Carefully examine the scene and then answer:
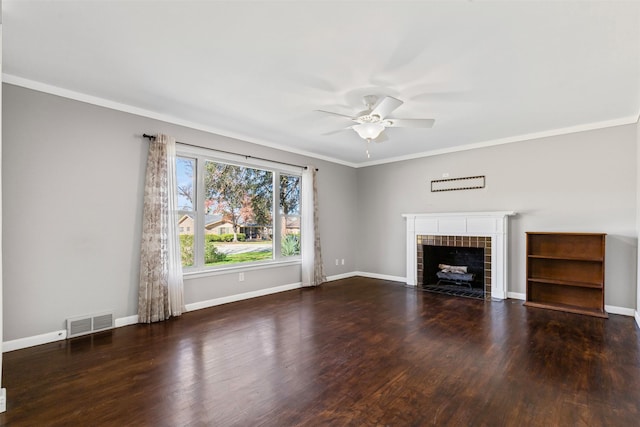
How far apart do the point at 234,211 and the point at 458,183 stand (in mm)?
4044

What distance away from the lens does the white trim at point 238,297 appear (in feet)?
A: 14.9

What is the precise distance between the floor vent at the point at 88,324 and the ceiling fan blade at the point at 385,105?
375 centimetres

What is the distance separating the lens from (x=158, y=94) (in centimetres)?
354

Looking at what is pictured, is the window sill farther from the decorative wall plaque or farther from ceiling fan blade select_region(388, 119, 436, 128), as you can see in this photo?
ceiling fan blade select_region(388, 119, 436, 128)

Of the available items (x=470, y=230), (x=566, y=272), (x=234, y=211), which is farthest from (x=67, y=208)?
(x=566, y=272)

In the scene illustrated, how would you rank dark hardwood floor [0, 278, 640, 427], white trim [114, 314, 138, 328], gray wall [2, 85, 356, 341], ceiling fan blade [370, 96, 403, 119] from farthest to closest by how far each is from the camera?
white trim [114, 314, 138, 328], gray wall [2, 85, 356, 341], ceiling fan blade [370, 96, 403, 119], dark hardwood floor [0, 278, 640, 427]

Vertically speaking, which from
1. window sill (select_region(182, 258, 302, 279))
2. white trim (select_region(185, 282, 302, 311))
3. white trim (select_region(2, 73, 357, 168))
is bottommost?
white trim (select_region(185, 282, 302, 311))

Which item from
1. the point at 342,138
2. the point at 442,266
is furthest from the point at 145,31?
the point at 442,266

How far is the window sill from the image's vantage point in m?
4.53

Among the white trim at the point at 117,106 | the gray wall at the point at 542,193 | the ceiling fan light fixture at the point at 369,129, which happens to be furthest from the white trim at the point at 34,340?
the gray wall at the point at 542,193

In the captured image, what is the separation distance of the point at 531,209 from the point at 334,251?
11.9ft

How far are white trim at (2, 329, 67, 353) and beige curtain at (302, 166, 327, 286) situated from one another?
11.9ft

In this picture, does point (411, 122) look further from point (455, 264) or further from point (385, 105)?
point (455, 264)

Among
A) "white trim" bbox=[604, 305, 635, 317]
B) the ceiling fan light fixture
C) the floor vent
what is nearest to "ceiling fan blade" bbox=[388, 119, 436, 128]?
the ceiling fan light fixture
